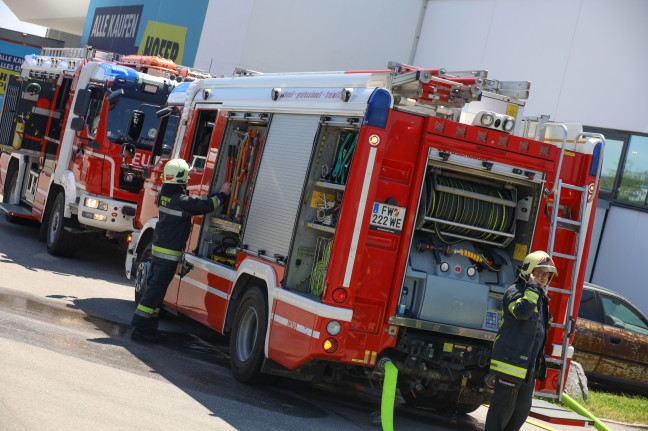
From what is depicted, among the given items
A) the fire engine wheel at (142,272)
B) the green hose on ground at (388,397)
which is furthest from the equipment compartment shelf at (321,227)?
the fire engine wheel at (142,272)

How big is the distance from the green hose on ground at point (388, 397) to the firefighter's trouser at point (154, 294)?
10.9 feet

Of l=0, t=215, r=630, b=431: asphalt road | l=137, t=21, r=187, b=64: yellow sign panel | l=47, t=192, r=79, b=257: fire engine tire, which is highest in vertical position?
l=137, t=21, r=187, b=64: yellow sign panel

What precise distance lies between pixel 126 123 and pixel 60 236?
2.02m

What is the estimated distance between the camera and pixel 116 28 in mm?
35500

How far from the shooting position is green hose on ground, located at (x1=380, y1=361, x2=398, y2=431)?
27.2ft

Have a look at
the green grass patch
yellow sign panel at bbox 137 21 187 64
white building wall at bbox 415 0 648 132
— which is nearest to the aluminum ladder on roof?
the green grass patch

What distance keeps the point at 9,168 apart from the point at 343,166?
39.5ft

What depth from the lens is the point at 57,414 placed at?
696cm

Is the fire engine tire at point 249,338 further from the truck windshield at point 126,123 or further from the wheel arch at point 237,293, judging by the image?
the truck windshield at point 126,123

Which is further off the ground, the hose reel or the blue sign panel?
the blue sign panel

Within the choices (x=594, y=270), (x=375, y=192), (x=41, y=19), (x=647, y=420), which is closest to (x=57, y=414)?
(x=375, y=192)

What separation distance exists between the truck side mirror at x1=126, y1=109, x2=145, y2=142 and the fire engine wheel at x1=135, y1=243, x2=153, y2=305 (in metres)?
3.17

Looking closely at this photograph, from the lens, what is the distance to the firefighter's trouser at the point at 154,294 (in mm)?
10883

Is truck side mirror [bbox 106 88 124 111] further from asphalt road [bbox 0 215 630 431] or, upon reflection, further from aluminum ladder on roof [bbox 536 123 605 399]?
aluminum ladder on roof [bbox 536 123 605 399]
